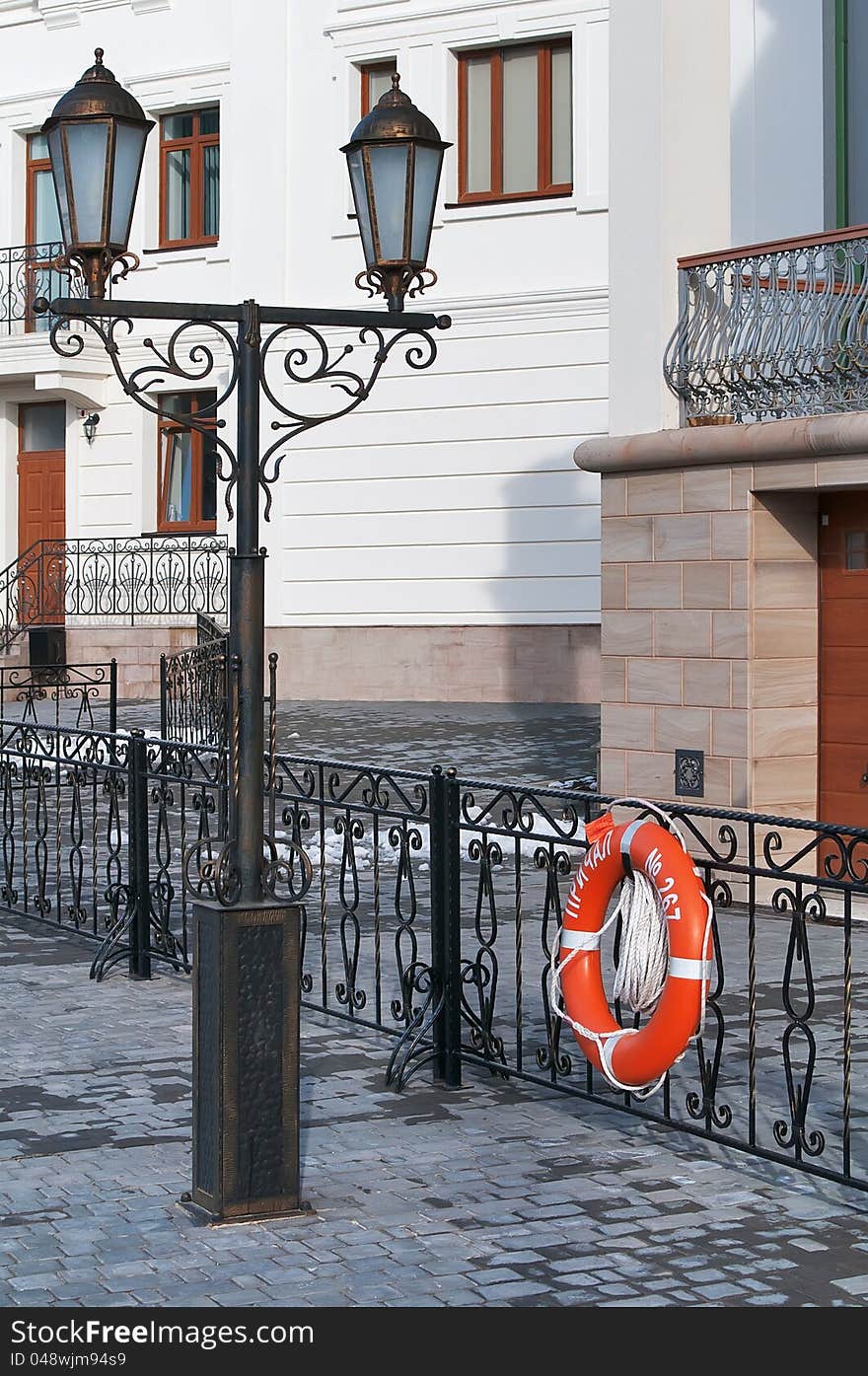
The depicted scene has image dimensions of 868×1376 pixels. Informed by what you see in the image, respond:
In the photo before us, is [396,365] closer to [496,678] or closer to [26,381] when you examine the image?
[496,678]

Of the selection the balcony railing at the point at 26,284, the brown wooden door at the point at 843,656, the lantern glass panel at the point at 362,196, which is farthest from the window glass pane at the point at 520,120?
the lantern glass panel at the point at 362,196

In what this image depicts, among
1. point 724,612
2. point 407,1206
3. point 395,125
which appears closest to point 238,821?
point 407,1206

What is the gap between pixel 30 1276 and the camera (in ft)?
15.9

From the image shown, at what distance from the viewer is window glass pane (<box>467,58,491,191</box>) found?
23.1m

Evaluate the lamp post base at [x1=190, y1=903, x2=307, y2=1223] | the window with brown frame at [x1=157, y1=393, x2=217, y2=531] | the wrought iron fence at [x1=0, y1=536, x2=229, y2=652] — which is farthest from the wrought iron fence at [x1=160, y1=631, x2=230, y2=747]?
the lamp post base at [x1=190, y1=903, x2=307, y2=1223]

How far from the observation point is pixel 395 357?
77.5 feet

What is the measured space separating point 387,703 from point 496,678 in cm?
133

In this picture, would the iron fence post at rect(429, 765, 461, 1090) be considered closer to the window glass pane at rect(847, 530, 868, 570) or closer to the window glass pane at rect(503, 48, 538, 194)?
the window glass pane at rect(847, 530, 868, 570)

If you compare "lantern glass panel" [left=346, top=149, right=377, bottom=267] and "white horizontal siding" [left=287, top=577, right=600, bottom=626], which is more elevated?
"lantern glass panel" [left=346, top=149, right=377, bottom=267]

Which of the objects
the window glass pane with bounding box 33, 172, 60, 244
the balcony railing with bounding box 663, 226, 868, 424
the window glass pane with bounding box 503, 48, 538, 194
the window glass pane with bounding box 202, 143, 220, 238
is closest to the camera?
the balcony railing with bounding box 663, 226, 868, 424

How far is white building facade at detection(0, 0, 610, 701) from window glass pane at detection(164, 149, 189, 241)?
0.03 m

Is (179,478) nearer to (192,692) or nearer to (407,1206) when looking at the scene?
(192,692)

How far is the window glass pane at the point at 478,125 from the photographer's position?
23.1m

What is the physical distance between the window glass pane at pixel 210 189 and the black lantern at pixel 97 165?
20.1 metres
